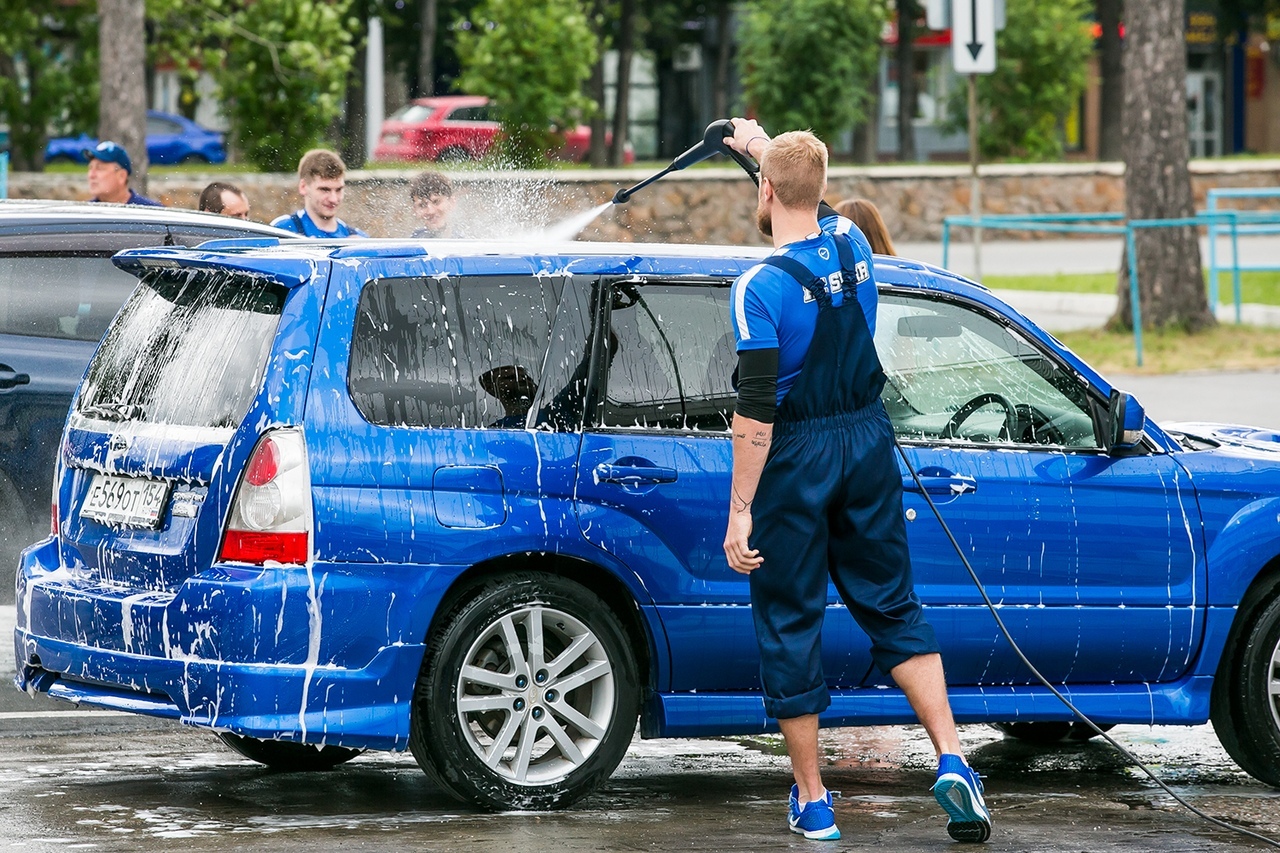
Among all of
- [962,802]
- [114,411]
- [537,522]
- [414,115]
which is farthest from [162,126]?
[962,802]

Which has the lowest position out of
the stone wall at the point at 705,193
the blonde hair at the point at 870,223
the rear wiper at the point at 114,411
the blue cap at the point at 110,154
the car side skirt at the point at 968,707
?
the car side skirt at the point at 968,707

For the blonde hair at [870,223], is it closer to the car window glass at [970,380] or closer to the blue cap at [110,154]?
the car window glass at [970,380]

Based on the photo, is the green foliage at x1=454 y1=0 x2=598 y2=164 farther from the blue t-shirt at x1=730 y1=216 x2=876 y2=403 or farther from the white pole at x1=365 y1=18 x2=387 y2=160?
the blue t-shirt at x1=730 y1=216 x2=876 y2=403

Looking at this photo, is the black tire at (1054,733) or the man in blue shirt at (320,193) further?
the man in blue shirt at (320,193)

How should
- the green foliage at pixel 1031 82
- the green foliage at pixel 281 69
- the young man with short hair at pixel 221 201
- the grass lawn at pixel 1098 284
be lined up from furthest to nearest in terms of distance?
1. the green foliage at pixel 1031 82
2. the green foliage at pixel 281 69
3. the grass lawn at pixel 1098 284
4. the young man with short hair at pixel 221 201

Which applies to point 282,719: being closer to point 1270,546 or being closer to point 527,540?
point 527,540

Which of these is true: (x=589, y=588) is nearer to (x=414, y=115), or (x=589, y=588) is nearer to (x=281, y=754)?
(x=281, y=754)

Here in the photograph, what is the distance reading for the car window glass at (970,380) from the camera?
20.3ft

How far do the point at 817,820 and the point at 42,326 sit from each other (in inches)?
171

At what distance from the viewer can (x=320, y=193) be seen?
33.0ft

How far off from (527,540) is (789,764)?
5.17ft

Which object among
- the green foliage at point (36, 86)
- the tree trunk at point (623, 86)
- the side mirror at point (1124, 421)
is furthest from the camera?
the tree trunk at point (623, 86)

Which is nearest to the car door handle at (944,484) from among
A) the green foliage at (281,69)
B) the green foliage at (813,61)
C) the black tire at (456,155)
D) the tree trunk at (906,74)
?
the green foliage at (281,69)

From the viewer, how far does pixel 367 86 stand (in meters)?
36.6
